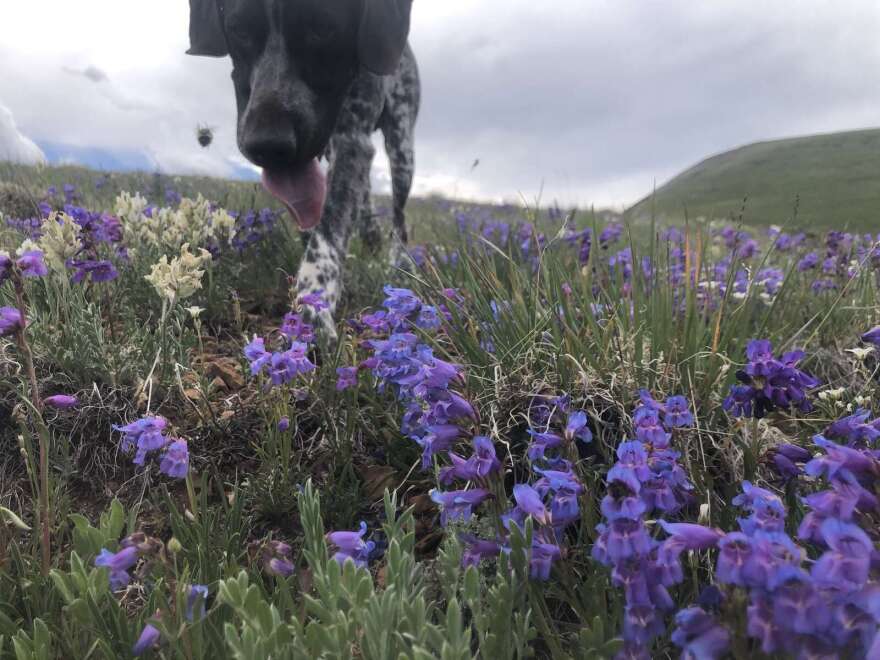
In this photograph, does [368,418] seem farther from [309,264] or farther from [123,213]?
[123,213]

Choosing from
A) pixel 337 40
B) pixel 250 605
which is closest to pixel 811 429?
pixel 250 605

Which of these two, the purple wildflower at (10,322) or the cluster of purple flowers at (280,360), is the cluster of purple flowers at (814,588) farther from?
the purple wildflower at (10,322)

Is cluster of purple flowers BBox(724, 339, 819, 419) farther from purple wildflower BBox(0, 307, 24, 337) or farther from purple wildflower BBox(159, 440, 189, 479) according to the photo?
purple wildflower BBox(0, 307, 24, 337)

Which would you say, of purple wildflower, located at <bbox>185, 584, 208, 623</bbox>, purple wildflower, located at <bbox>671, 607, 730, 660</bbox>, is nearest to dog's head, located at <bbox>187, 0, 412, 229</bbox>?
purple wildflower, located at <bbox>185, 584, 208, 623</bbox>

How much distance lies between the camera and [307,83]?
328cm

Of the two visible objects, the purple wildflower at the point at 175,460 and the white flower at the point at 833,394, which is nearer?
the purple wildflower at the point at 175,460

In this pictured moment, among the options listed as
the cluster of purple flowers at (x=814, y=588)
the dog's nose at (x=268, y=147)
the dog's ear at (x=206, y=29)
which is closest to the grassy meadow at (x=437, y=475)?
the cluster of purple flowers at (x=814, y=588)

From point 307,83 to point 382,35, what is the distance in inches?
21.8

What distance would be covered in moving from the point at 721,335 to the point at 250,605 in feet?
6.18

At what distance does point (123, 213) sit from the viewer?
352cm

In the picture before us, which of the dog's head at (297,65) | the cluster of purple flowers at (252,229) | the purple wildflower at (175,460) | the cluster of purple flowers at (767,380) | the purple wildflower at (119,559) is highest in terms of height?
the dog's head at (297,65)

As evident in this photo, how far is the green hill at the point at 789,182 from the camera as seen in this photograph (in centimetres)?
1044

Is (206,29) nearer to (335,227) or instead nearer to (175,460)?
(335,227)

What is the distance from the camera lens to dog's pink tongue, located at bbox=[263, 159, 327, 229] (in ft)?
10.9
